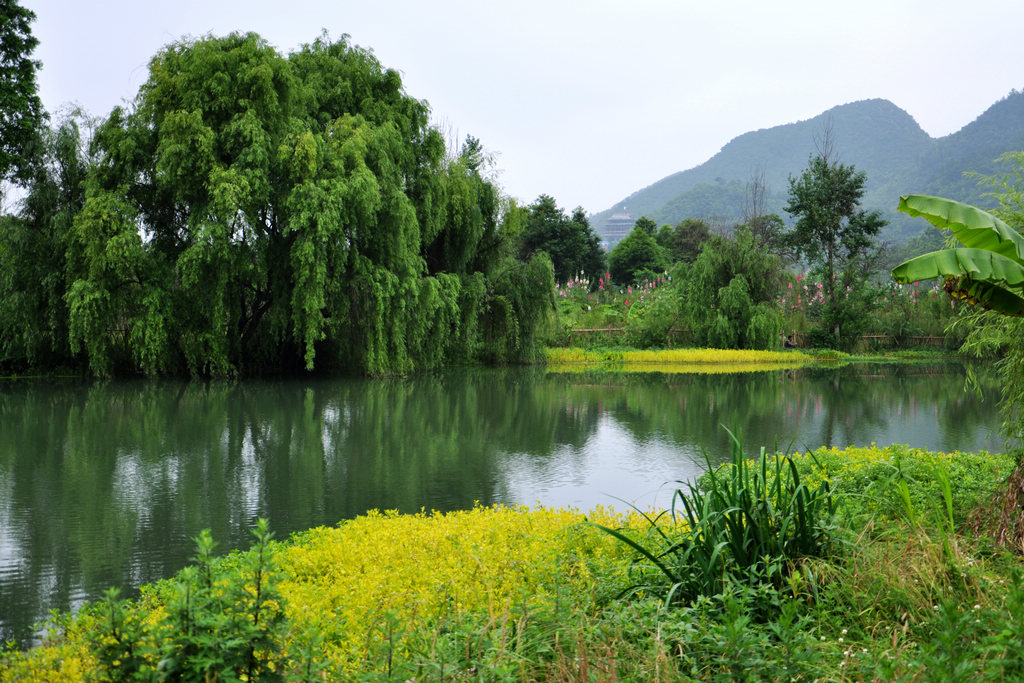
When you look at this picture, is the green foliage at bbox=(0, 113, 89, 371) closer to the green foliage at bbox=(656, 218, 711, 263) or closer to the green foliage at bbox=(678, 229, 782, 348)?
the green foliage at bbox=(678, 229, 782, 348)

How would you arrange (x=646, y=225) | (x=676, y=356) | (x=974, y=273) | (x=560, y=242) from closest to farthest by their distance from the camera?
1. (x=974, y=273)
2. (x=676, y=356)
3. (x=560, y=242)
4. (x=646, y=225)

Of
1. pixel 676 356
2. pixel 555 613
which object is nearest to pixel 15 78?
pixel 555 613

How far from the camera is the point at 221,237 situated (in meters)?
17.9

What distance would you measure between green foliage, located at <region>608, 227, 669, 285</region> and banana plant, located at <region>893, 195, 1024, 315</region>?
144ft

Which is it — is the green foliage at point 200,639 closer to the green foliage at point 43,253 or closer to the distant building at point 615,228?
the green foliage at point 43,253

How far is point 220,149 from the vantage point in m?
19.3

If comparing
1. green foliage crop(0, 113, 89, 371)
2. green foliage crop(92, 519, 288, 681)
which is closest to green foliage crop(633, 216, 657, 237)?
green foliage crop(0, 113, 89, 371)

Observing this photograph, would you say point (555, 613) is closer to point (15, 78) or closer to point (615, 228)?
point (15, 78)

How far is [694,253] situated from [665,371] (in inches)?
1178

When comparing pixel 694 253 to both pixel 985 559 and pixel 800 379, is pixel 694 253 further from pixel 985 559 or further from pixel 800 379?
pixel 985 559

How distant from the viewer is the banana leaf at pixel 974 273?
4.09 m

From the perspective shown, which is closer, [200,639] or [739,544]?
[200,639]

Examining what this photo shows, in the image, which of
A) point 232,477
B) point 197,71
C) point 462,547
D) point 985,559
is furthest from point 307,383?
point 985,559

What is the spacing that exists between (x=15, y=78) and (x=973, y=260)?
19005 millimetres
